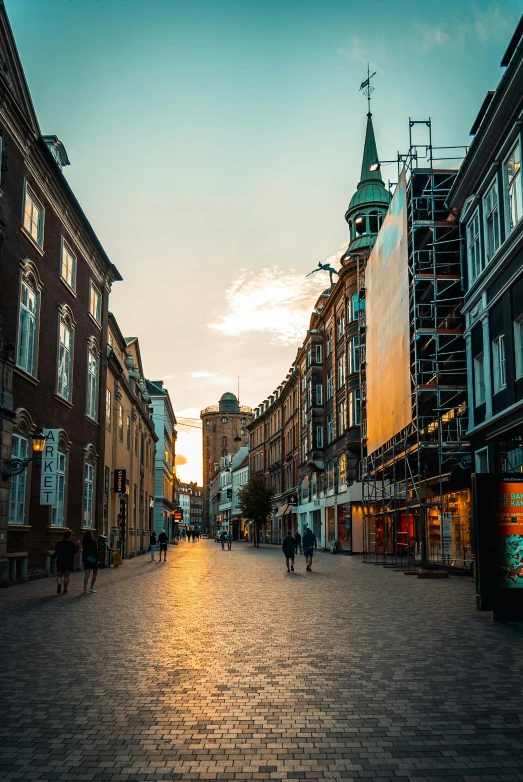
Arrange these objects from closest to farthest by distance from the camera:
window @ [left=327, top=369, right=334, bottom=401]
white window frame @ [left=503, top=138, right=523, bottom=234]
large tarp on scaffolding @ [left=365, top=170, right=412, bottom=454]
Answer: white window frame @ [left=503, top=138, right=523, bottom=234] < large tarp on scaffolding @ [left=365, top=170, right=412, bottom=454] < window @ [left=327, top=369, right=334, bottom=401]

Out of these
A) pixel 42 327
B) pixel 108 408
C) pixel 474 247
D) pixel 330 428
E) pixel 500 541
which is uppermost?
pixel 474 247

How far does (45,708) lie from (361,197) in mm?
52133

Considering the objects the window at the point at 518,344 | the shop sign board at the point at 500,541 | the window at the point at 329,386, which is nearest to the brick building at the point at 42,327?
the shop sign board at the point at 500,541

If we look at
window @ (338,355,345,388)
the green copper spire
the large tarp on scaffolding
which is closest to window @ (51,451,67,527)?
the large tarp on scaffolding

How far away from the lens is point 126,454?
4359cm

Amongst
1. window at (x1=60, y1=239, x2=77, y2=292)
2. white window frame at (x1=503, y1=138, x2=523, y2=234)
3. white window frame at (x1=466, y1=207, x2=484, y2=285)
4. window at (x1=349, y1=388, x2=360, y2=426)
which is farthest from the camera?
window at (x1=349, y1=388, x2=360, y2=426)

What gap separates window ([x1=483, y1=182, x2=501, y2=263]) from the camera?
21.7 m

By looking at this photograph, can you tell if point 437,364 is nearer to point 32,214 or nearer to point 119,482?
point 32,214

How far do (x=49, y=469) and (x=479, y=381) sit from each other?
13648 mm

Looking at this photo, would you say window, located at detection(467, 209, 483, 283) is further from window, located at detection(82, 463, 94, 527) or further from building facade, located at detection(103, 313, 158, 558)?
building facade, located at detection(103, 313, 158, 558)

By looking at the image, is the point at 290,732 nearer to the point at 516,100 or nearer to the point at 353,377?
the point at 516,100

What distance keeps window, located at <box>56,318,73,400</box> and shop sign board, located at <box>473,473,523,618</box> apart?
16405 millimetres

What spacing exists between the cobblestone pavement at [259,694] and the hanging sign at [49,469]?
7.58 m

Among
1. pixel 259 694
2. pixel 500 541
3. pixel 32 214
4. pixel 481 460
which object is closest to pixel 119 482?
pixel 32 214
